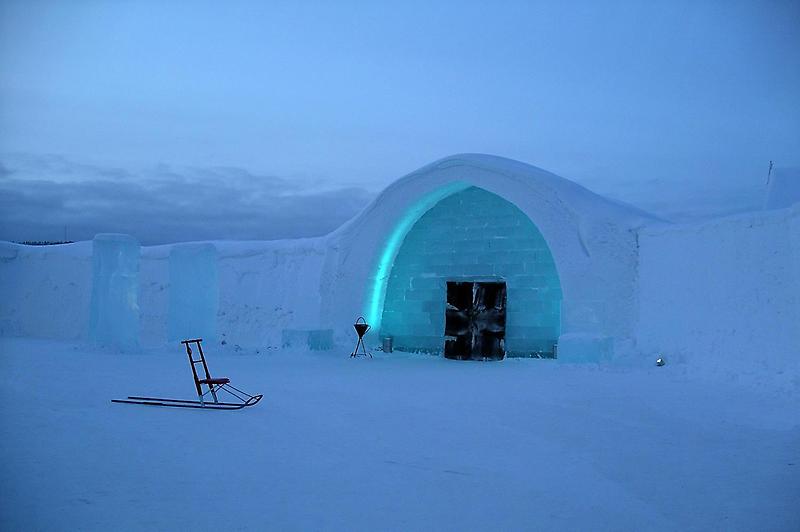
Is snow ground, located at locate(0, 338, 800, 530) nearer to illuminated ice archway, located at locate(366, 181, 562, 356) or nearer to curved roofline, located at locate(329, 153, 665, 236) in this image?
curved roofline, located at locate(329, 153, 665, 236)

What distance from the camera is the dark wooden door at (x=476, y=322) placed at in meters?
15.9

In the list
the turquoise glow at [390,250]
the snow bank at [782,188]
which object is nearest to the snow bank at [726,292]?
the turquoise glow at [390,250]

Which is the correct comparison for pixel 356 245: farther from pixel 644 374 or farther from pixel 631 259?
pixel 644 374

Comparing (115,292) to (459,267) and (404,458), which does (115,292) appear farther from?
(404,458)

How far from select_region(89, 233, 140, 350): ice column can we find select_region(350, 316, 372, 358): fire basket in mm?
4582

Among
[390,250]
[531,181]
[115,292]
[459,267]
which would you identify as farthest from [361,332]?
[115,292]

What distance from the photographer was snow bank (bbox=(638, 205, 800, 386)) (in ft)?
34.1

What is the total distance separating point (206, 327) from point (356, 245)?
394cm

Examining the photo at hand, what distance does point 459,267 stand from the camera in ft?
54.7

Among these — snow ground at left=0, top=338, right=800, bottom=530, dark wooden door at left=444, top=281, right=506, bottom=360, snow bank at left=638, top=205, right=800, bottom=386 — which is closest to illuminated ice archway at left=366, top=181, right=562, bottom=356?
dark wooden door at left=444, top=281, right=506, bottom=360

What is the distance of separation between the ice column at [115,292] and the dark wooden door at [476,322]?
6.70m

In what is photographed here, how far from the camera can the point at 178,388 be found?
9.45 meters

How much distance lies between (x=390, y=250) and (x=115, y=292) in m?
6.20

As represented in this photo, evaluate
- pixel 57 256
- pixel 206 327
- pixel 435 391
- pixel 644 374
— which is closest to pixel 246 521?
pixel 435 391
